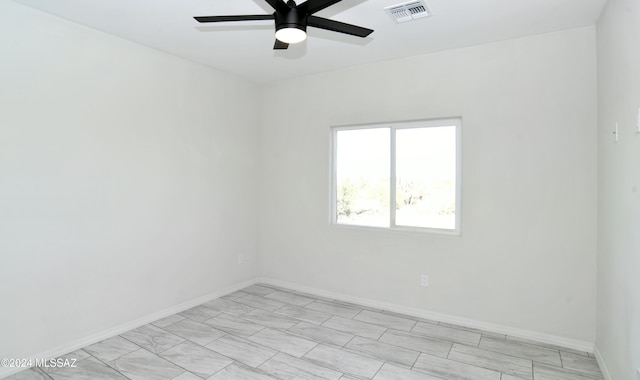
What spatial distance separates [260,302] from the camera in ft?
13.0

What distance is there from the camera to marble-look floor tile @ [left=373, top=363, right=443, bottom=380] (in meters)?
2.44

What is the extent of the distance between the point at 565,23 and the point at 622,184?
1.47 meters

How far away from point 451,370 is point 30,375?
122 inches

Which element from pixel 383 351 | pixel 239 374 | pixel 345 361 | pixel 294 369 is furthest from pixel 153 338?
pixel 383 351

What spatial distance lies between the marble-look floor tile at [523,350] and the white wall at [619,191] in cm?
34

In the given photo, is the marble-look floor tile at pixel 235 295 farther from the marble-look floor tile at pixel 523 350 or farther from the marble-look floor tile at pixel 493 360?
the marble-look floor tile at pixel 523 350

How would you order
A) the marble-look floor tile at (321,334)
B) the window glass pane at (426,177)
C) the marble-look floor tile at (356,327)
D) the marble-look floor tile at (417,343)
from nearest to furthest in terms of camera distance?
1. the marble-look floor tile at (417,343)
2. the marble-look floor tile at (321,334)
3. the marble-look floor tile at (356,327)
4. the window glass pane at (426,177)

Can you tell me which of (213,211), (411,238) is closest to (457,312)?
(411,238)

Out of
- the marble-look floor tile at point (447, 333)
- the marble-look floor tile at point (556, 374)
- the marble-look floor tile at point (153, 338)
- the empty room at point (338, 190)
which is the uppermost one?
the empty room at point (338, 190)

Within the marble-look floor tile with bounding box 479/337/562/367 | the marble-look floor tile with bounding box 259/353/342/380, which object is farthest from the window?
the marble-look floor tile with bounding box 259/353/342/380

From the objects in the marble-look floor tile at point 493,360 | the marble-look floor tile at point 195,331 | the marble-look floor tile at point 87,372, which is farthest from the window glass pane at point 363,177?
the marble-look floor tile at point 87,372

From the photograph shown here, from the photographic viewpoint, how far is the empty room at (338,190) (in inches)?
97.9

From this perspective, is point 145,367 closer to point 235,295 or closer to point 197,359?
point 197,359

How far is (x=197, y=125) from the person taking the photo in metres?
3.87
